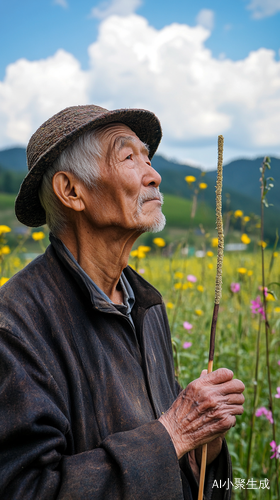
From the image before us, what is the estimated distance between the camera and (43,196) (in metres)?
1.64

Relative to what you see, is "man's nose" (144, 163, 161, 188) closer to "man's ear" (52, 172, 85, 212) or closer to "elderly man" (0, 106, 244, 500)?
"elderly man" (0, 106, 244, 500)

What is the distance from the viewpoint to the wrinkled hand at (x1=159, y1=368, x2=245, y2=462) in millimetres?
1209

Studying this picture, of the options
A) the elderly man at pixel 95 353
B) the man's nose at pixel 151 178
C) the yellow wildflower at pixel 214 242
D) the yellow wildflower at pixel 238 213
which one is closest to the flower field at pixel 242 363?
the yellow wildflower at pixel 214 242

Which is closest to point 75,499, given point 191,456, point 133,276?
point 191,456

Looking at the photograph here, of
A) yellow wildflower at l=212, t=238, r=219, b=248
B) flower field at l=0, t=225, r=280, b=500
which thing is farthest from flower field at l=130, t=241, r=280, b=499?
yellow wildflower at l=212, t=238, r=219, b=248

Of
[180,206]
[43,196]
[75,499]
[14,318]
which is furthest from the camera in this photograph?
[180,206]

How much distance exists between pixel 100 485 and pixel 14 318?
0.55 meters

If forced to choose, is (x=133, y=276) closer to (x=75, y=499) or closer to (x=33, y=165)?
(x=33, y=165)

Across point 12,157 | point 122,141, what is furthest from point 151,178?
point 12,157

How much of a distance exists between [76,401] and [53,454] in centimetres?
18

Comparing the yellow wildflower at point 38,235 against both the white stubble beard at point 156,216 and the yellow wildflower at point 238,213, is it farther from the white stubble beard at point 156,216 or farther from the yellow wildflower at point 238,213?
the yellow wildflower at point 238,213

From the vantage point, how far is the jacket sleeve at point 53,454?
1028mm

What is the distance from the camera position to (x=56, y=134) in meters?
1.47

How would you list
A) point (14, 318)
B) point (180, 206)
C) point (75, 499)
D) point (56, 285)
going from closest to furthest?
point (75, 499) < point (14, 318) < point (56, 285) < point (180, 206)
